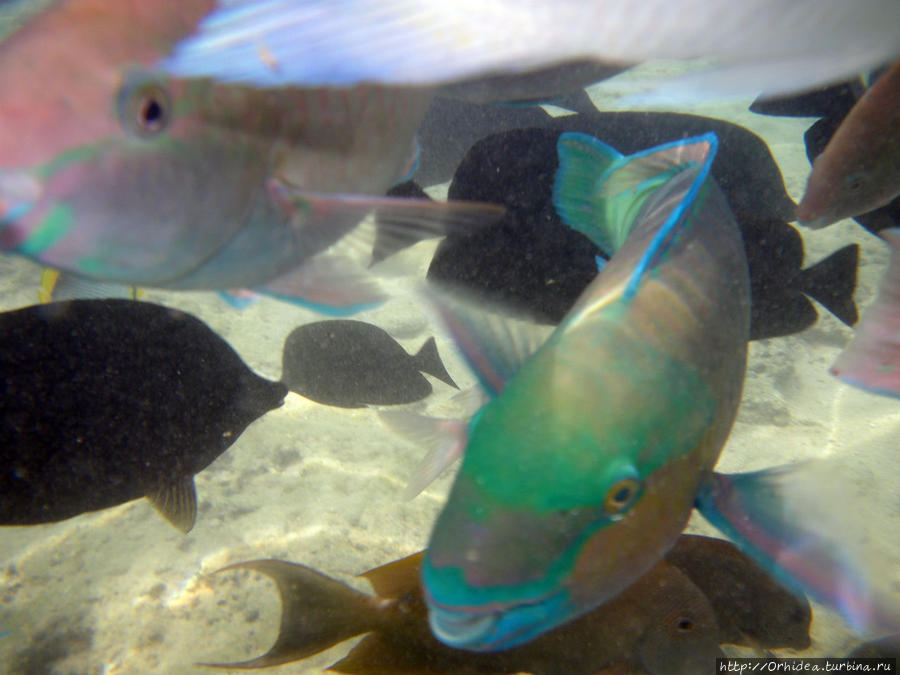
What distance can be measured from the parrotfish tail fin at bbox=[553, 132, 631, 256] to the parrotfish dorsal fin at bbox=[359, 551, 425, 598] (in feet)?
4.60

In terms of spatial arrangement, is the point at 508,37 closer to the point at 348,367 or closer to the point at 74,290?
the point at 348,367

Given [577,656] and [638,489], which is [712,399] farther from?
[577,656]

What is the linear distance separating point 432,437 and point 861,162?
1.99 m

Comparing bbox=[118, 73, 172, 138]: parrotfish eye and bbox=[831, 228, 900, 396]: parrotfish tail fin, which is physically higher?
bbox=[118, 73, 172, 138]: parrotfish eye

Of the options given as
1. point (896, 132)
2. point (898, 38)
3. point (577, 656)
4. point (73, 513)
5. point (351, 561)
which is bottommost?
point (351, 561)

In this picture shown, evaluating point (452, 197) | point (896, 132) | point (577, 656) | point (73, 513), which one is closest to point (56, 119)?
point (577, 656)

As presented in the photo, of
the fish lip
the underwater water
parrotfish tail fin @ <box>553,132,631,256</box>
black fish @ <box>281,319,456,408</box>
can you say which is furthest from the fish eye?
black fish @ <box>281,319,456,408</box>

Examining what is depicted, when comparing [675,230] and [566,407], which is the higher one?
[675,230]

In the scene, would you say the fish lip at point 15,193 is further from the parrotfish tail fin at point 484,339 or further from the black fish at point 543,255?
the black fish at point 543,255

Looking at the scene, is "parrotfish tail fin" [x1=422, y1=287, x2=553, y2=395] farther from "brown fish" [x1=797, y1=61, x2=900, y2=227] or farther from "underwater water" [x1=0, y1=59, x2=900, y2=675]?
"brown fish" [x1=797, y1=61, x2=900, y2=227]

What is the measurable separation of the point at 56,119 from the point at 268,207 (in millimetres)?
284

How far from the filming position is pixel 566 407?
3.03ft

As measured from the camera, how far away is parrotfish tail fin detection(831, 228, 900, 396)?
3.75 ft

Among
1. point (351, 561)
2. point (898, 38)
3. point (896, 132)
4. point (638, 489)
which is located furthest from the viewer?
point (351, 561)
